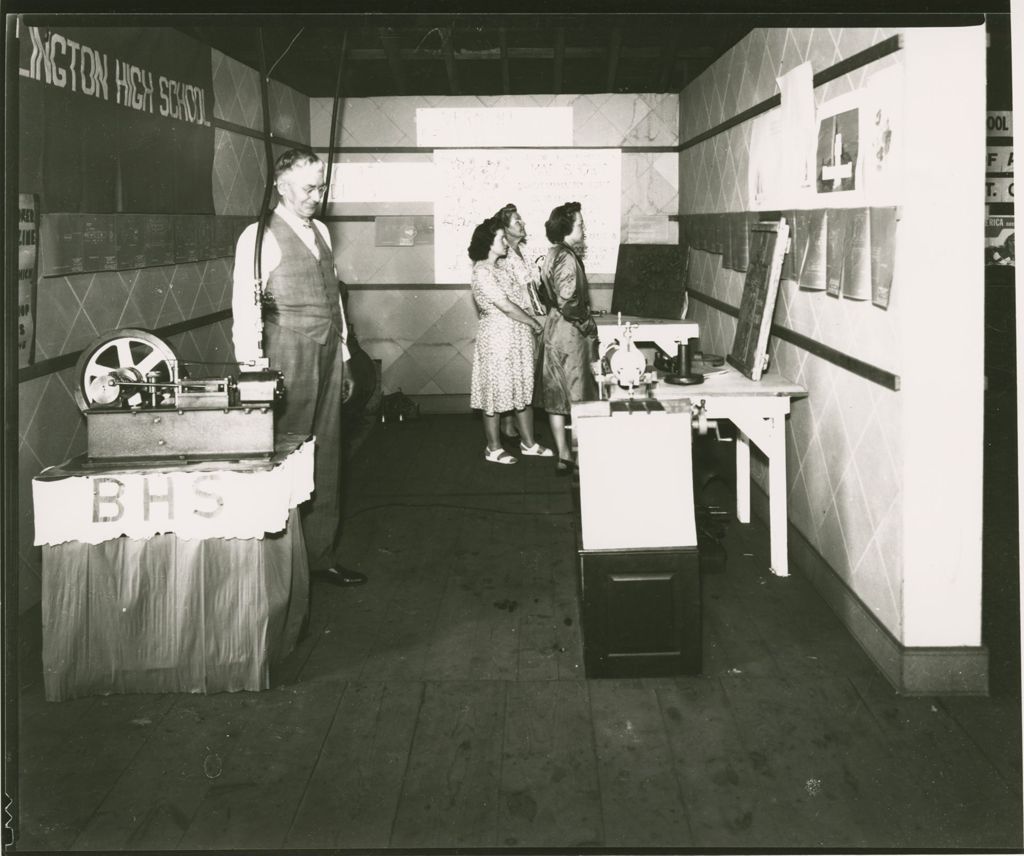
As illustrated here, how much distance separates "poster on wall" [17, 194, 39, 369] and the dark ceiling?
7.89ft

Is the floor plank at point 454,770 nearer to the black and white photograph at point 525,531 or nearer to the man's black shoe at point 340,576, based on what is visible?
A: the black and white photograph at point 525,531

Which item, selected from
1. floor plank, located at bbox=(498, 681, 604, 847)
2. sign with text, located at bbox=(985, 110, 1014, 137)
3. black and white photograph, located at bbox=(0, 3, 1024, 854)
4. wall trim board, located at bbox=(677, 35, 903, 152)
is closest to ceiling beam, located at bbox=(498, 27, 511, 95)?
wall trim board, located at bbox=(677, 35, 903, 152)

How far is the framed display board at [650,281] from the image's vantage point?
7.55 m

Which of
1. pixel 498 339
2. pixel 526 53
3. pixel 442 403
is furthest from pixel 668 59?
pixel 442 403

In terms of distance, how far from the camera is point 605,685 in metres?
3.58

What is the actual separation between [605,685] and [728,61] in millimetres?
4387

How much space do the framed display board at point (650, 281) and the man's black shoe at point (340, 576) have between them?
3732mm

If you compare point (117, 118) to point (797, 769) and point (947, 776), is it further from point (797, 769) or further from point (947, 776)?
point (947, 776)

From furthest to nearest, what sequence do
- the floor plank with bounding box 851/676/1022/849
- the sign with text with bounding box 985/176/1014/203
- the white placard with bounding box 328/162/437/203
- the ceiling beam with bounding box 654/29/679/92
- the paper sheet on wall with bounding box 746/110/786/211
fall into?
the white placard with bounding box 328/162/437/203 → the ceiling beam with bounding box 654/29/679/92 → the sign with text with bounding box 985/176/1014/203 → the paper sheet on wall with bounding box 746/110/786/211 → the floor plank with bounding box 851/676/1022/849

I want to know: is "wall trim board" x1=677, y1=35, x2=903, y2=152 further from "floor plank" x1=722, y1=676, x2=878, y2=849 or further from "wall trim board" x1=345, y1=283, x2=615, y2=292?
"wall trim board" x1=345, y1=283, x2=615, y2=292

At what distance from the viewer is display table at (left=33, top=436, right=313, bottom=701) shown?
3.34 m

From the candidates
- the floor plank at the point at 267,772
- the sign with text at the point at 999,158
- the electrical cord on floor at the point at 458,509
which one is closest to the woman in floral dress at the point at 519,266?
the electrical cord on floor at the point at 458,509

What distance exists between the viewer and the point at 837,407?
4.14m

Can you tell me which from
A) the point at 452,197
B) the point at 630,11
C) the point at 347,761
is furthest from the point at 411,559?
the point at 452,197
